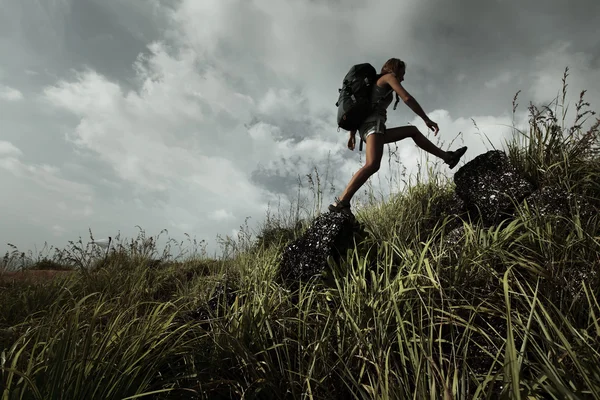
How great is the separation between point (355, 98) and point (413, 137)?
0.87m

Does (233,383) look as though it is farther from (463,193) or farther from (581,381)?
(463,193)

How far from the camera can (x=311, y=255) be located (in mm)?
2945

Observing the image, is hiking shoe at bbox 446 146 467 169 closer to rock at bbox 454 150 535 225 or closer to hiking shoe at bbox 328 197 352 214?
rock at bbox 454 150 535 225

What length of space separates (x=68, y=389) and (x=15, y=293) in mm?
3308

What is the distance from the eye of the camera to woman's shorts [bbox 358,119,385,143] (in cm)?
352

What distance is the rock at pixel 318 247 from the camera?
2.89 meters

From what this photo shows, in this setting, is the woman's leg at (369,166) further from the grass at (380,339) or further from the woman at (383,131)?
the grass at (380,339)

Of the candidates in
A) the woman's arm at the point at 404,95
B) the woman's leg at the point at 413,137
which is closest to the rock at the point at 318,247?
the woman's leg at the point at 413,137

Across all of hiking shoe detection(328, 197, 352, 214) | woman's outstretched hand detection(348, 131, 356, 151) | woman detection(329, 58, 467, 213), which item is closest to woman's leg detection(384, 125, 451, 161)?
woman detection(329, 58, 467, 213)

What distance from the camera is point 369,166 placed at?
3.44 metres

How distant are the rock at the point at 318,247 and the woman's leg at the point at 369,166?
0.41 m

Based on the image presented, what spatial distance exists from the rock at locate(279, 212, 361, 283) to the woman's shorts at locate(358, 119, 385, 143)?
1.00 meters

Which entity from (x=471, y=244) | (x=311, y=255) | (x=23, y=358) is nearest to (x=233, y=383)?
(x=23, y=358)

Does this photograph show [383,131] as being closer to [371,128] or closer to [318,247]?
[371,128]
